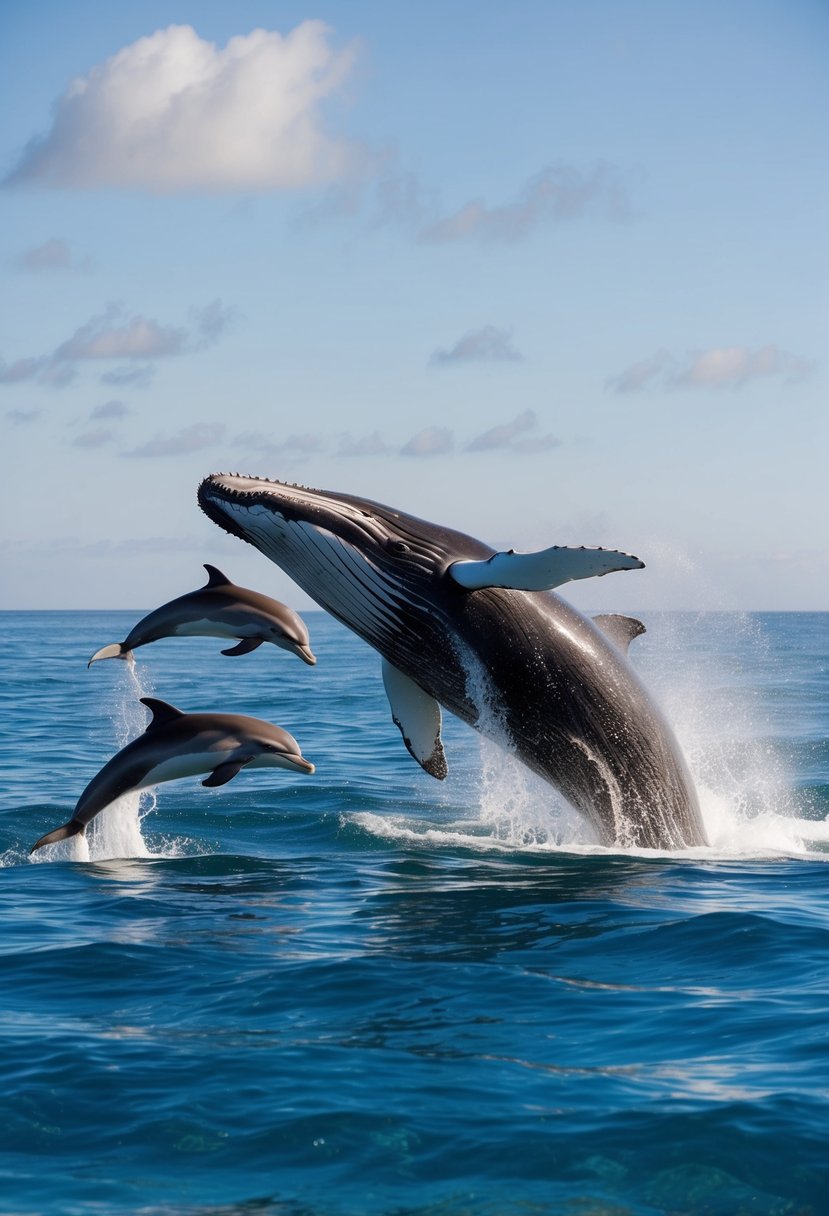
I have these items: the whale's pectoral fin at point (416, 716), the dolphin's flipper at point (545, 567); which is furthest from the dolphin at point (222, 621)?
the dolphin's flipper at point (545, 567)

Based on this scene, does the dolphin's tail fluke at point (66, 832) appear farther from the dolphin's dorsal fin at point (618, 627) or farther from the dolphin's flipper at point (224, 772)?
the dolphin's dorsal fin at point (618, 627)

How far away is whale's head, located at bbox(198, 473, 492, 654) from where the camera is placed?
15.4 metres

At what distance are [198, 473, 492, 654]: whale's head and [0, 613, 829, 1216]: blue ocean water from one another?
304cm

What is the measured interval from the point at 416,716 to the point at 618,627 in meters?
2.55

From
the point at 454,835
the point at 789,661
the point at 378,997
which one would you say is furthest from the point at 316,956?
the point at 789,661

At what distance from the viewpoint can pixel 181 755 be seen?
17094 mm

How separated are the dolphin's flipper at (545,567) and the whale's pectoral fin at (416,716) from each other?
1922 mm

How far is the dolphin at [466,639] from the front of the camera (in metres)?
15.4

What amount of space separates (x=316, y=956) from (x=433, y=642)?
4000 millimetres

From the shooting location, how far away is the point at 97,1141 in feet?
29.4

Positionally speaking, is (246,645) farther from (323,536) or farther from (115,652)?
(323,536)

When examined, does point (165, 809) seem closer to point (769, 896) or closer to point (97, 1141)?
point (769, 896)

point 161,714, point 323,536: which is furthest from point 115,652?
point 323,536

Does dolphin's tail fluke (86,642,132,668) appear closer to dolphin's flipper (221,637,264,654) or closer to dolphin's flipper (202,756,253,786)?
dolphin's flipper (221,637,264,654)
